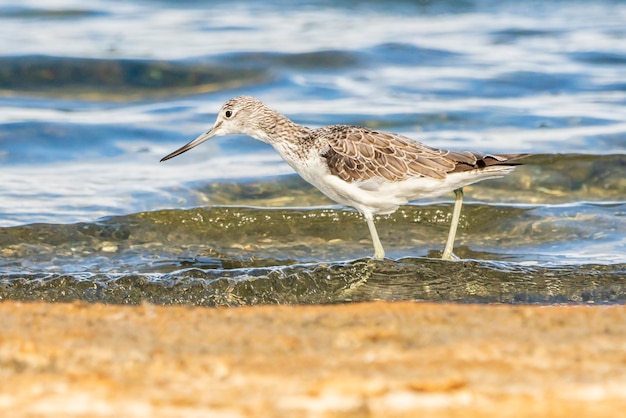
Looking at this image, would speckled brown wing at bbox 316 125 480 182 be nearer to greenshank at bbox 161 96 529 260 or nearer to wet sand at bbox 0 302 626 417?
greenshank at bbox 161 96 529 260

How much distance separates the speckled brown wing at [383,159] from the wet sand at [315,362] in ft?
9.63

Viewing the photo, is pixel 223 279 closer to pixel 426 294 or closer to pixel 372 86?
pixel 426 294

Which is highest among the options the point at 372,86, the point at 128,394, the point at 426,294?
the point at 372,86

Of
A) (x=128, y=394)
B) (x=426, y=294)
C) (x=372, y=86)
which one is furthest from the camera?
(x=372, y=86)

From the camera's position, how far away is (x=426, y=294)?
24.0 feet

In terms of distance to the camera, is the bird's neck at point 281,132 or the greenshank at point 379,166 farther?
the bird's neck at point 281,132

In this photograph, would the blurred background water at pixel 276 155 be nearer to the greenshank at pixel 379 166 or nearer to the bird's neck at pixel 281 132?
the greenshank at pixel 379 166

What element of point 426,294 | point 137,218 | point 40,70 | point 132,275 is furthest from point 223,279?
point 40,70

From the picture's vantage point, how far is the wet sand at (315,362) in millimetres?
3393

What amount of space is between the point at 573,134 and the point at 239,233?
201 inches

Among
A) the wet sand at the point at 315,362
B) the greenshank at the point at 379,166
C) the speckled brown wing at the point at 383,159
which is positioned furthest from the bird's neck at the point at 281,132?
the wet sand at the point at 315,362

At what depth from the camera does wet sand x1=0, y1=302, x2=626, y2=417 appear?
3.39m

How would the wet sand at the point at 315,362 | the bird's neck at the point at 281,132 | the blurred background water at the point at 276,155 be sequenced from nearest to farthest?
the wet sand at the point at 315,362
the blurred background water at the point at 276,155
the bird's neck at the point at 281,132

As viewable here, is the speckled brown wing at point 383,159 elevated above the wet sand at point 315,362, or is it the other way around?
the speckled brown wing at point 383,159
